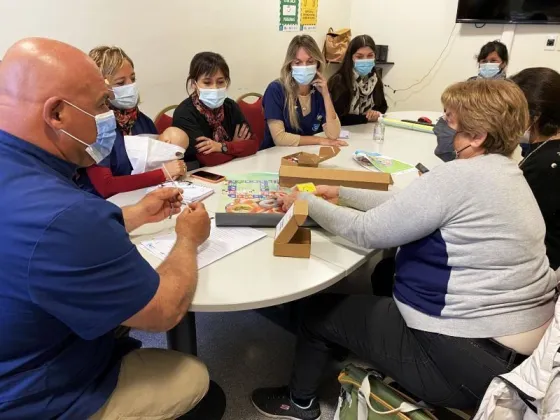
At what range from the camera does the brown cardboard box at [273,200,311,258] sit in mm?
1269

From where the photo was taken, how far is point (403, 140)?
2.68m

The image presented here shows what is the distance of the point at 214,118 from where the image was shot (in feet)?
7.63

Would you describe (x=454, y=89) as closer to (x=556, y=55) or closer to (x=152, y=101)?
(x=152, y=101)

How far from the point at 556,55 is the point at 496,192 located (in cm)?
328

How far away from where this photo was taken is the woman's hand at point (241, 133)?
2.40 metres

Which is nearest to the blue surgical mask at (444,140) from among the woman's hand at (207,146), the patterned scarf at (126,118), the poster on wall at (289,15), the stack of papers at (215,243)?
the stack of papers at (215,243)

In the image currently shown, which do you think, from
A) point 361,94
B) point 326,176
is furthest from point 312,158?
point 361,94

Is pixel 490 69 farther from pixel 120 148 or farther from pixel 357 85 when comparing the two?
pixel 120 148

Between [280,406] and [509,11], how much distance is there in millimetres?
3690

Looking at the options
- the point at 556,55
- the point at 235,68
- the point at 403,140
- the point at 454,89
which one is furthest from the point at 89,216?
the point at 556,55

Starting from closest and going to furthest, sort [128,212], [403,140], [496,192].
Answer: [496,192] → [128,212] → [403,140]

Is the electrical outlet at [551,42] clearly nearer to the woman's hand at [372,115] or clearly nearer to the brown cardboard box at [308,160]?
the woman's hand at [372,115]

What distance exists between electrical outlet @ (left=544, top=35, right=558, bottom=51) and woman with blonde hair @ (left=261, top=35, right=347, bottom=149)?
7.35ft

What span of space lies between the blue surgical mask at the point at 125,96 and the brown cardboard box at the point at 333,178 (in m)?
0.74
